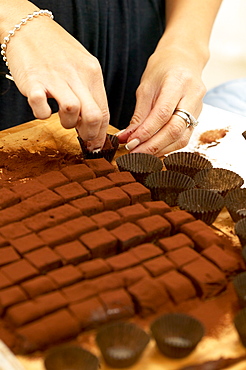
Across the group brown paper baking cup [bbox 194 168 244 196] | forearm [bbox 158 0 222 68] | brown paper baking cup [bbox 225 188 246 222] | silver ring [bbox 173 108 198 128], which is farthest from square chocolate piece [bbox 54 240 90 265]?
forearm [bbox 158 0 222 68]

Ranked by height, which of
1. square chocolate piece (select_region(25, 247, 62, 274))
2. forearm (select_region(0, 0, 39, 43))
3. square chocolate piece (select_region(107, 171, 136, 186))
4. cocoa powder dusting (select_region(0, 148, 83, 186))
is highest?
forearm (select_region(0, 0, 39, 43))

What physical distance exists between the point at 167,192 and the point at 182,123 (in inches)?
16.9

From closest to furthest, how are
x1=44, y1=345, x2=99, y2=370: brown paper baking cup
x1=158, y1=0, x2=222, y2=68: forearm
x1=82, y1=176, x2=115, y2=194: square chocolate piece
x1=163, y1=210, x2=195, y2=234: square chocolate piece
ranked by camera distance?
x1=44, y1=345, x2=99, y2=370: brown paper baking cup < x1=163, y1=210, x2=195, y2=234: square chocolate piece < x1=82, y1=176, x2=115, y2=194: square chocolate piece < x1=158, y1=0, x2=222, y2=68: forearm

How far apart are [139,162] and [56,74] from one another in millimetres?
560

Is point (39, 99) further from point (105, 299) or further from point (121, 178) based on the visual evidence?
point (105, 299)

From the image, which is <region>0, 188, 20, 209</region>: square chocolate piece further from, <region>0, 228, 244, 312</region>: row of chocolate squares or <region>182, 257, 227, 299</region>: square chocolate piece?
<region>182, 257, 227, 299</region>: square chocolate piece

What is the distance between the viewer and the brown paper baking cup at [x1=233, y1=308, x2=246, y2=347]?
4.92 feet

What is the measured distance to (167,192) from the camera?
2213 mm

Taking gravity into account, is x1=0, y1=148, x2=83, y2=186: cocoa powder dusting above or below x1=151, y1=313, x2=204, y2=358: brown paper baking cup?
below

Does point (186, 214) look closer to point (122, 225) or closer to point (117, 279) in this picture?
point (122, 225)

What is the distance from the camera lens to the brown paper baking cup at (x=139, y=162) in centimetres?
239

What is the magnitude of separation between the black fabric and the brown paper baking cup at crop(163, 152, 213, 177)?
81cm

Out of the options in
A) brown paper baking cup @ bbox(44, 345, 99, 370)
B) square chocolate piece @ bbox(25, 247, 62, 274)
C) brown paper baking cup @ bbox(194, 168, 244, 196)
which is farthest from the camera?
brown paper baking cup @ bbox(194, 168, 244, 196)

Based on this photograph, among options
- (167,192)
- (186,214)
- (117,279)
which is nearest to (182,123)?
(167,192)
